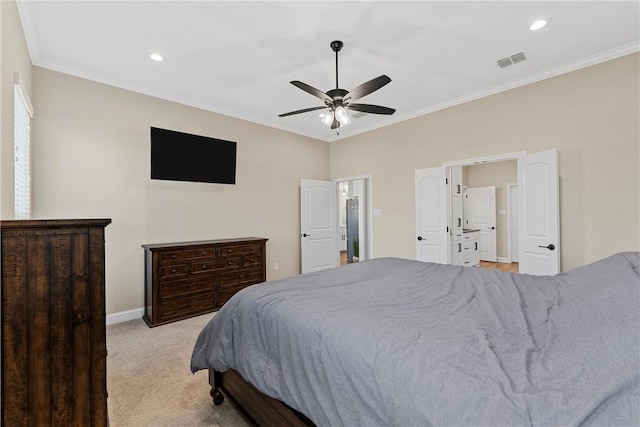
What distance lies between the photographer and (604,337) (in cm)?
93

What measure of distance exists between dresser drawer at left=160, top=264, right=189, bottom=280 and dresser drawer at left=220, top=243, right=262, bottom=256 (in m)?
0.49

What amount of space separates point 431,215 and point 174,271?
3.60 m

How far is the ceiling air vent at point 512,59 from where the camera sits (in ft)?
9.57

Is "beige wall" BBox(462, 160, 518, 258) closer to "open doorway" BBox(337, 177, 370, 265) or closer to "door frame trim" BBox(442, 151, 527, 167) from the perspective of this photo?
"open doorway" BBox(337, 177, 370, 265)

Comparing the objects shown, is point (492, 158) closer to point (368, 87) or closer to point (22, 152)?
point (368, 87)

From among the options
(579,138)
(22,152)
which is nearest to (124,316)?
(22,152)

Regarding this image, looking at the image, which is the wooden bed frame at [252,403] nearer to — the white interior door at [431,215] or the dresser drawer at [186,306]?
the dresser drawer at [186,306]

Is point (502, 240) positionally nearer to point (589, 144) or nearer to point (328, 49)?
point (589, 144)

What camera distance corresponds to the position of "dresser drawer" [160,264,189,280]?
3.34m

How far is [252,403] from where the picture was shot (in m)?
1.60

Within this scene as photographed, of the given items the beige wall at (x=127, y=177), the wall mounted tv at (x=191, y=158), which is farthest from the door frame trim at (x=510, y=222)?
the wall mounted tv at (x=191, y=158)

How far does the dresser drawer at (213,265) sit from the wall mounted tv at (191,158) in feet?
3.77

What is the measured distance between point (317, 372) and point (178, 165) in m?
3.46

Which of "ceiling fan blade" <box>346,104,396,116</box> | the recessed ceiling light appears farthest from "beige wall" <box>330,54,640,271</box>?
"ceiling fan blade" <box>346,104,396,116</box>
